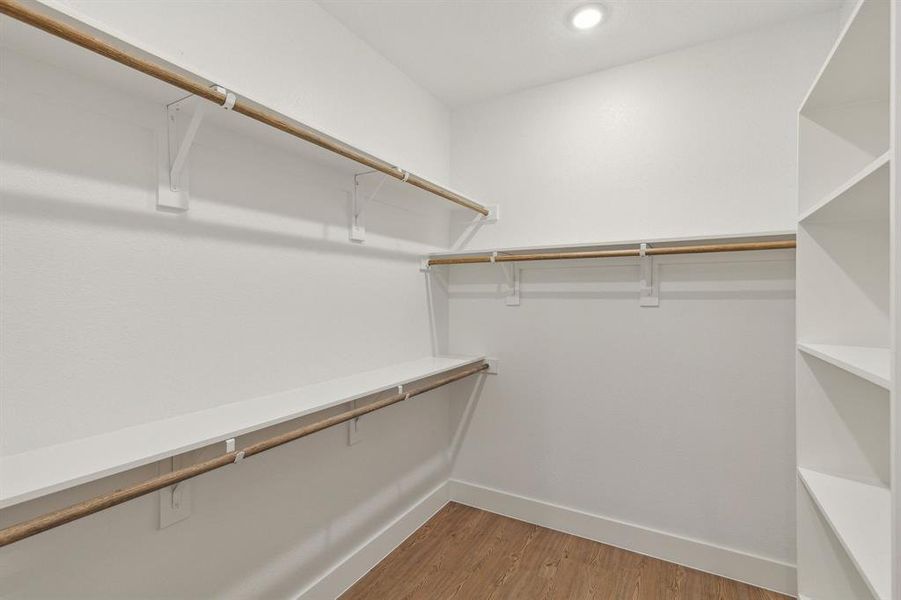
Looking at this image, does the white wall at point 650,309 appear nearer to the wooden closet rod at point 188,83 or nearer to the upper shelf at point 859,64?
the upper shelf at point 859,64

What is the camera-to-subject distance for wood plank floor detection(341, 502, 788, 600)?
1781mm

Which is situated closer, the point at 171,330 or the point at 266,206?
the point at 171,330

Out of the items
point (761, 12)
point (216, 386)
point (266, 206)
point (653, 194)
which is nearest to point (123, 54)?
point (266, 206)

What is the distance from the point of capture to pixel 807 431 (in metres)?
1.39

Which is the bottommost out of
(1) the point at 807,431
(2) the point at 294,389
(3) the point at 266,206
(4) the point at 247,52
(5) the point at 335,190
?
(1) the point at 807,431

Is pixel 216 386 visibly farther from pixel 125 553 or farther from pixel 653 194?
Answer: pixel 653 194

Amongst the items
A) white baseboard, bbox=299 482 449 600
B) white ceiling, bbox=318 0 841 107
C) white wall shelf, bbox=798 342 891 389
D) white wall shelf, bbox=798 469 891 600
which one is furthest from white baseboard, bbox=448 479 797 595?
white ceiling, bbox=318 0 841 107

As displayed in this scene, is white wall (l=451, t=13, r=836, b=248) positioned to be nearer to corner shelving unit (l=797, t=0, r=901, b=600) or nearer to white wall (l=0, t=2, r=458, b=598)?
corner shelving unit (l=797, t=0, r=901, b=600)

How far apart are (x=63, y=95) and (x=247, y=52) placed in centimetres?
61

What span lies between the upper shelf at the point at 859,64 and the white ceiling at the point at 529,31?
67 cm

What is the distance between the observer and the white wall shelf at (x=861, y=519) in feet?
2.91

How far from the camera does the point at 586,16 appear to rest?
1771mm

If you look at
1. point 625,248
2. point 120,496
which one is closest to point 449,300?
point 625,248

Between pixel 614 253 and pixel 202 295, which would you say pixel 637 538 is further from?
pixel 202 295
